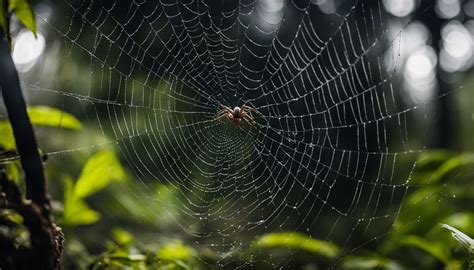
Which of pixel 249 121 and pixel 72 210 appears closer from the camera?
pixel 72 210

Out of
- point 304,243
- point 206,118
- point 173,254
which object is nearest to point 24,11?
point 173,254

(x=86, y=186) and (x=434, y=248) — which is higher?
(x=86, y=186)

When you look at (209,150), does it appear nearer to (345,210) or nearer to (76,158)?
(345,210)

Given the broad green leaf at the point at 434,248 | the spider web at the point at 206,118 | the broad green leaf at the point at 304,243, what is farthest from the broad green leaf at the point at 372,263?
the spider web at the point at 206,118

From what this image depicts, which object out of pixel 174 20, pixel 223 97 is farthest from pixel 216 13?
pixel 223 97

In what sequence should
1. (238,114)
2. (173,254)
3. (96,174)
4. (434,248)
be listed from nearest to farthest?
(173,254) < (434,248) < (96,174) < (238,114)

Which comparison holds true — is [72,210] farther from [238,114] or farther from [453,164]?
[238,114]

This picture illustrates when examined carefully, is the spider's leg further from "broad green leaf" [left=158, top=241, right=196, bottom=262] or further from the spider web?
"broad green leaf" [left=158, top=241, right=196, bottom=262]
